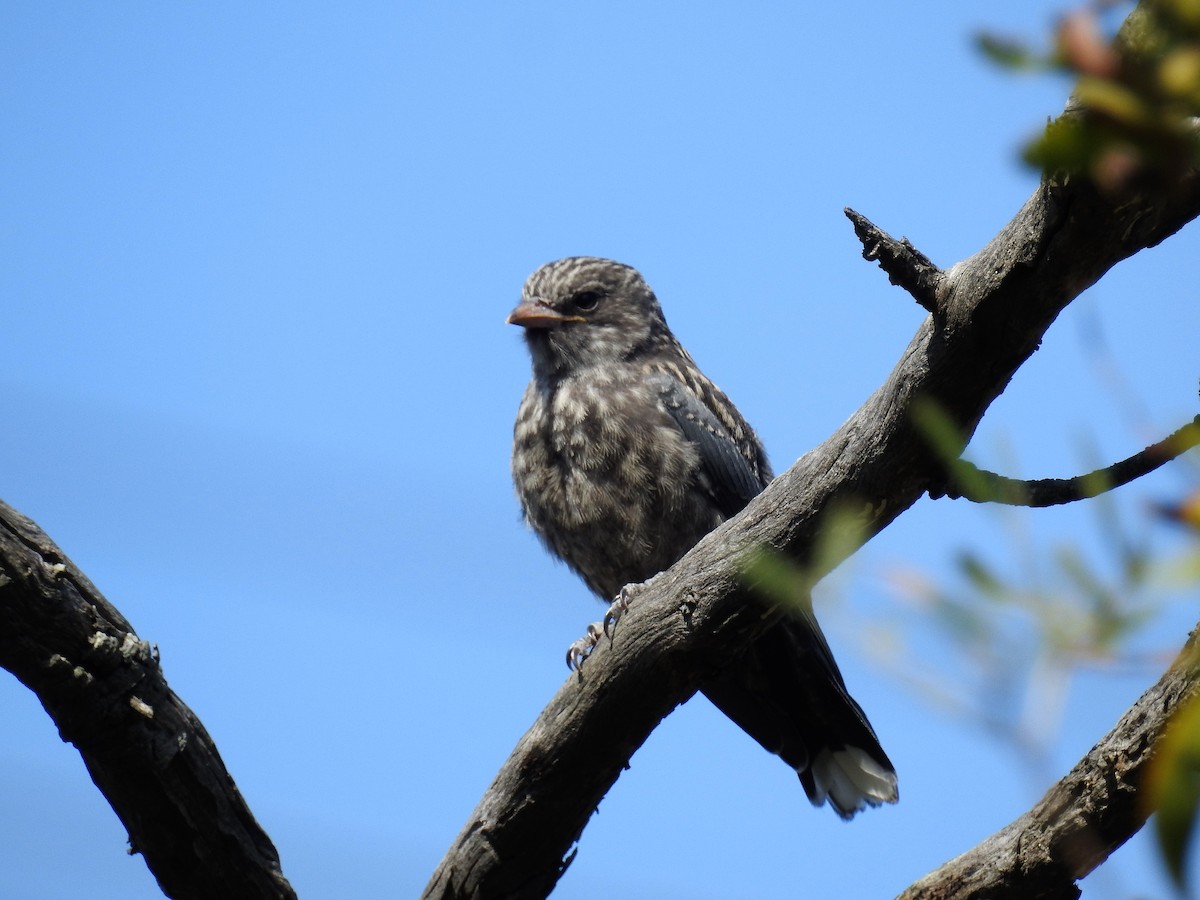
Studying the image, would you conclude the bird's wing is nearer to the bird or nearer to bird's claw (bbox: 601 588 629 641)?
the bird

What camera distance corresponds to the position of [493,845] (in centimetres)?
373

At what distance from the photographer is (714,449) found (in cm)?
509

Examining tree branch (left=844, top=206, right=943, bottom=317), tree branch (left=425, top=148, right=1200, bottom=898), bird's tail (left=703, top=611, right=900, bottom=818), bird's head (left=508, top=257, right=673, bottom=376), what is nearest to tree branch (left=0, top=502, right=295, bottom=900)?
tree branch (left=425, top=148, right=1200, bottom=898)

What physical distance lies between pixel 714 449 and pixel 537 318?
3.84 feet

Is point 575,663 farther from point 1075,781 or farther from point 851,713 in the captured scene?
point 1075,781

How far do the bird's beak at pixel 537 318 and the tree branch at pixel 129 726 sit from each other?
8.98 feet

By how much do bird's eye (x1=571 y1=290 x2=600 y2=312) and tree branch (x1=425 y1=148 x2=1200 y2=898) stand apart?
2256 millimetres

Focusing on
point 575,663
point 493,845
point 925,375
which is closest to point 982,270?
point 925,375

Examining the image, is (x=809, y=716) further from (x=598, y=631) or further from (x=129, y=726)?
(x=129, y=726)

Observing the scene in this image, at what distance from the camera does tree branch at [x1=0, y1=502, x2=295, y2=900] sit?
3.23m

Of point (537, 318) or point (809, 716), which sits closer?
point (809, 716)

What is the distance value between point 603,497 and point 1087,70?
4137mm

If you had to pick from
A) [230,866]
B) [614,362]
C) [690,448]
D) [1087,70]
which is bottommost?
[1087,70]

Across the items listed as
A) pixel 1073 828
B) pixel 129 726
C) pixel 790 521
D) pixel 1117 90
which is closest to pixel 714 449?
pixel 790 521
